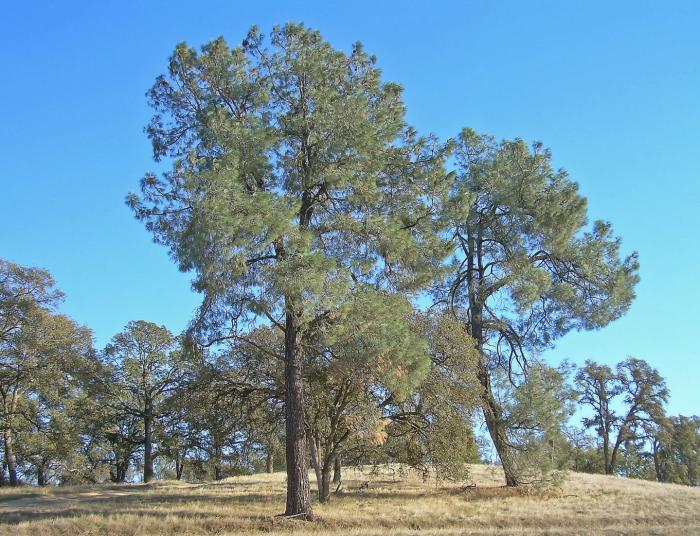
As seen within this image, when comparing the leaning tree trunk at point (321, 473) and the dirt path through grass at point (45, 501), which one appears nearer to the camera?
the leaning tree trunk at point (321, 473)

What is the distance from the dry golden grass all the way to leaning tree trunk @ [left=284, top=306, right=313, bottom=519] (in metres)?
Answer: 0.56

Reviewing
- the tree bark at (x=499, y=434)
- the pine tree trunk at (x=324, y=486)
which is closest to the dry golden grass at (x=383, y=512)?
the pine tree trunk at (x=324, y=486)

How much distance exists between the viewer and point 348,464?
63.3 feet

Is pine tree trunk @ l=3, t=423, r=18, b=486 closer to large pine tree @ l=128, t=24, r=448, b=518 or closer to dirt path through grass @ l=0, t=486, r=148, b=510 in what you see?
dirt path through grass @ l=0, t=486, r=148, b=510

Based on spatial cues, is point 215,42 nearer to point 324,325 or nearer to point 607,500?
point 324,325

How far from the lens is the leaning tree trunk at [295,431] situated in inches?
576

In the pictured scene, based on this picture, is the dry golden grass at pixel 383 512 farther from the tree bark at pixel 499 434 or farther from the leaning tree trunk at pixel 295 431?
the tree bark at pixel 499 434

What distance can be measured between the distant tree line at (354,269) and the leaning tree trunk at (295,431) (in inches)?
1.7

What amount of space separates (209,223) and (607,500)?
1459cm

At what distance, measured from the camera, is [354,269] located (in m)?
16.3

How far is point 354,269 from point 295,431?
4.52m

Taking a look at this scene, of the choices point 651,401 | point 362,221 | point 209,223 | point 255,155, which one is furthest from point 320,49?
point 651,401

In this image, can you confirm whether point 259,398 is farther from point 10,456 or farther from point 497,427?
point 10,456

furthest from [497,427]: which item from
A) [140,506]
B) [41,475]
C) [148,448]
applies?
[41,475]
